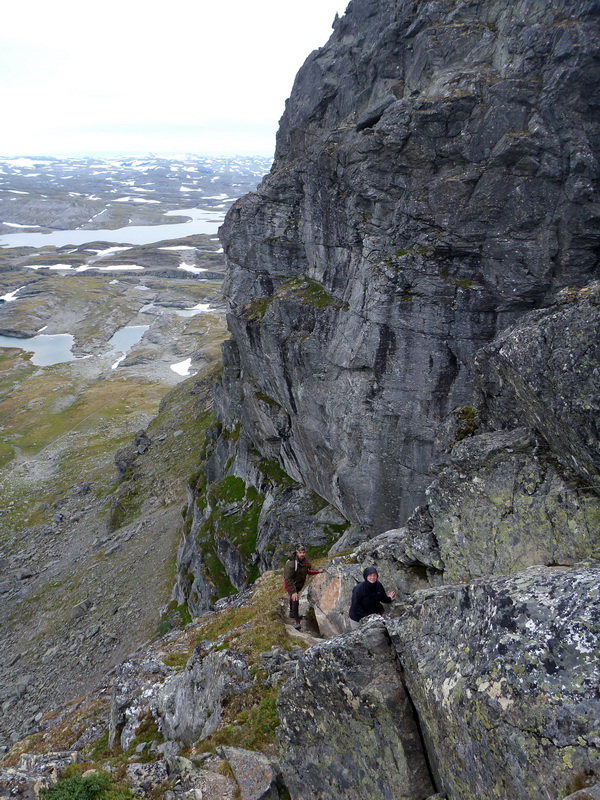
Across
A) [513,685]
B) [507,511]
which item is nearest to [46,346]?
[507,511]

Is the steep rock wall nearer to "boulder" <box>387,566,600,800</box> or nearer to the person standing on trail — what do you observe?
the person standing on trail

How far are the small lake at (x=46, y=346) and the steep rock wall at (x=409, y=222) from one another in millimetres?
137932


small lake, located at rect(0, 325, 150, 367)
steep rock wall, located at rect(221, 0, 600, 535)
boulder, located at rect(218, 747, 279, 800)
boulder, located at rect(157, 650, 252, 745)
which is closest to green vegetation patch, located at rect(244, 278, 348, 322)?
steep rock wall, located at rect(221, 0, 600, 535)

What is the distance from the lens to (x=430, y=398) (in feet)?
99.5

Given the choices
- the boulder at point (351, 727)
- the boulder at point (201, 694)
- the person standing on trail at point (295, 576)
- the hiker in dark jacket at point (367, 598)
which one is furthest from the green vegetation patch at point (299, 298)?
the boulder at point (351, 727)

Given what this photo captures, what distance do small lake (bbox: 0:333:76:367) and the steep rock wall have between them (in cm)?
13793

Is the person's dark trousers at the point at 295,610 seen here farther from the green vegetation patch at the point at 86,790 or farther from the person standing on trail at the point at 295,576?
the green vegetation patch at the point at 86,790

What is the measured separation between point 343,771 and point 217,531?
37441 mm

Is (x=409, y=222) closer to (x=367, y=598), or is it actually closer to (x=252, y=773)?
(x=367, y=598)

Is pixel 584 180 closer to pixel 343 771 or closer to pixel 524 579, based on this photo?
pixel 524 579

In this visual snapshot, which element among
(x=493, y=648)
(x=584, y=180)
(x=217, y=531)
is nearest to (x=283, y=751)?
(x=493, y=648)

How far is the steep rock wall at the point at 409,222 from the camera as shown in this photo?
78.4 ft

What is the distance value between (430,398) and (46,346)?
174248 millimetres

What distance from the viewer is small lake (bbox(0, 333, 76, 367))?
158625 millimetres
